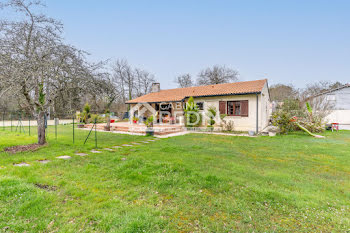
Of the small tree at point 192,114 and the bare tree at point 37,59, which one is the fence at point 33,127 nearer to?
the bare tree at point 37,59

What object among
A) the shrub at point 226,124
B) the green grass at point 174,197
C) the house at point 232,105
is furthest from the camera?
the shrub at point 226,124

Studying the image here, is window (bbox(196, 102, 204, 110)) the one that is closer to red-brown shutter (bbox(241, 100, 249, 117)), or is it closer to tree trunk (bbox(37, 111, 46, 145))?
red-brown shutter (bbox(241, 100, 249, 117))

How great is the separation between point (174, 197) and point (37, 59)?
6803 mm

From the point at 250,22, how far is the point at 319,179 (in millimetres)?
14982

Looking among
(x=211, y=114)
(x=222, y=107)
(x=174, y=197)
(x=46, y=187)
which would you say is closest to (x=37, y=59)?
(x=46, y=187)

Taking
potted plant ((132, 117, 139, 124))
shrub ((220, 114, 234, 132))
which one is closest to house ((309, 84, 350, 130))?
shrub ((220, 114, 234, 132))

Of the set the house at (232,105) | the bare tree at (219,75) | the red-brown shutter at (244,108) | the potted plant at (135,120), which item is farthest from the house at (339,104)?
the potted plant at (135,120)

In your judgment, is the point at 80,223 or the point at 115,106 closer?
the point at 80,223

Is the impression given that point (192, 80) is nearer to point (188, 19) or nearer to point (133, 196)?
point (188, 19)

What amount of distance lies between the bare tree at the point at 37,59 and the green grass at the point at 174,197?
301cm

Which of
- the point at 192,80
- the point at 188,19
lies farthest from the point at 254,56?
the point at 192,80

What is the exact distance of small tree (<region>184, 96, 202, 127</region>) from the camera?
46.0 ft

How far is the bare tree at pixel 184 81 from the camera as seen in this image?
117ft

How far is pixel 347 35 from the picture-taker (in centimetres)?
1498
